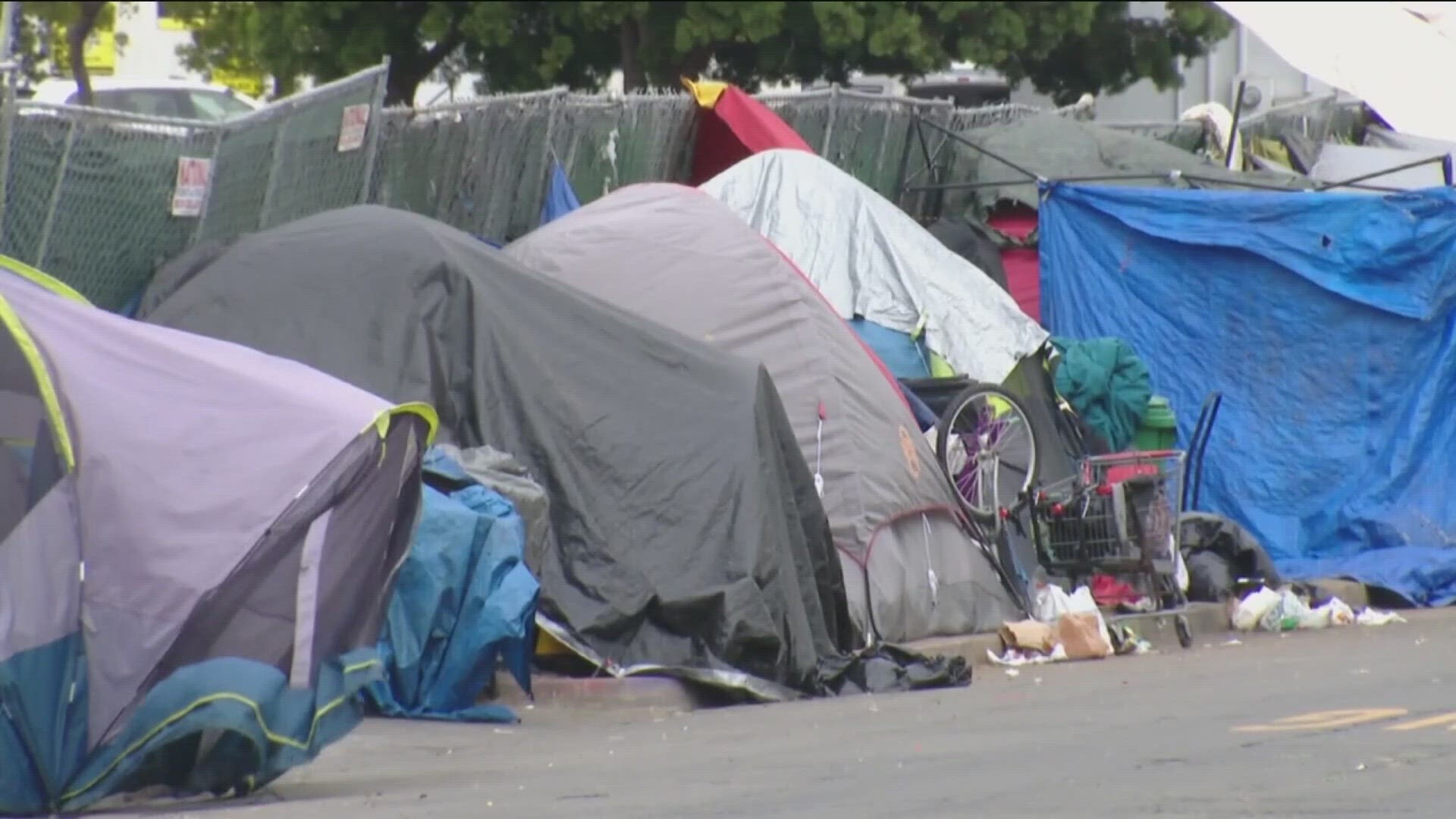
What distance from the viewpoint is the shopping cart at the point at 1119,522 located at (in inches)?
472

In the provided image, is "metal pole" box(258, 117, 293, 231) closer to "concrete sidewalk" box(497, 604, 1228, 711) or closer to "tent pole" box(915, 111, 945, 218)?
"concrete sidewalk" box(497, 604, 1228, 711)

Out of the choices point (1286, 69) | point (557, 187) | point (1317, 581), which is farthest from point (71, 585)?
point (1286, 69)

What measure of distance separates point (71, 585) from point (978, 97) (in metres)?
21.9

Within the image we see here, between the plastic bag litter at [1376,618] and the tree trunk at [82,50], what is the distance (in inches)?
586

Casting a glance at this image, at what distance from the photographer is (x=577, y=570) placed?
10164 millimetres

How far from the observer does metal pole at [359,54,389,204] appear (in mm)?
12859

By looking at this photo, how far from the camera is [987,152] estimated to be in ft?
51.3

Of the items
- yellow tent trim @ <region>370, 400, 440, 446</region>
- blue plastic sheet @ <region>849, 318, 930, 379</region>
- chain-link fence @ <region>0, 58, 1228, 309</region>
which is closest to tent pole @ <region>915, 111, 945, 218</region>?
chain-link fence @ <region>0, 58, 1228, 309</region>

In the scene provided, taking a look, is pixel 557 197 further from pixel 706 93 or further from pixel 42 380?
pixel 42 380

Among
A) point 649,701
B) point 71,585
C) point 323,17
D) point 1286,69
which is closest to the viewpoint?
point 71,585

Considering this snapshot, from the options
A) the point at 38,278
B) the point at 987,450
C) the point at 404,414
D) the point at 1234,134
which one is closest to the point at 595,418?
the point at 987,450

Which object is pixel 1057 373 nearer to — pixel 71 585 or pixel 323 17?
pixel 71 585

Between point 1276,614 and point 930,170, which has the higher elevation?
point 930,170

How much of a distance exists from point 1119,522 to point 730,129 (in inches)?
165
